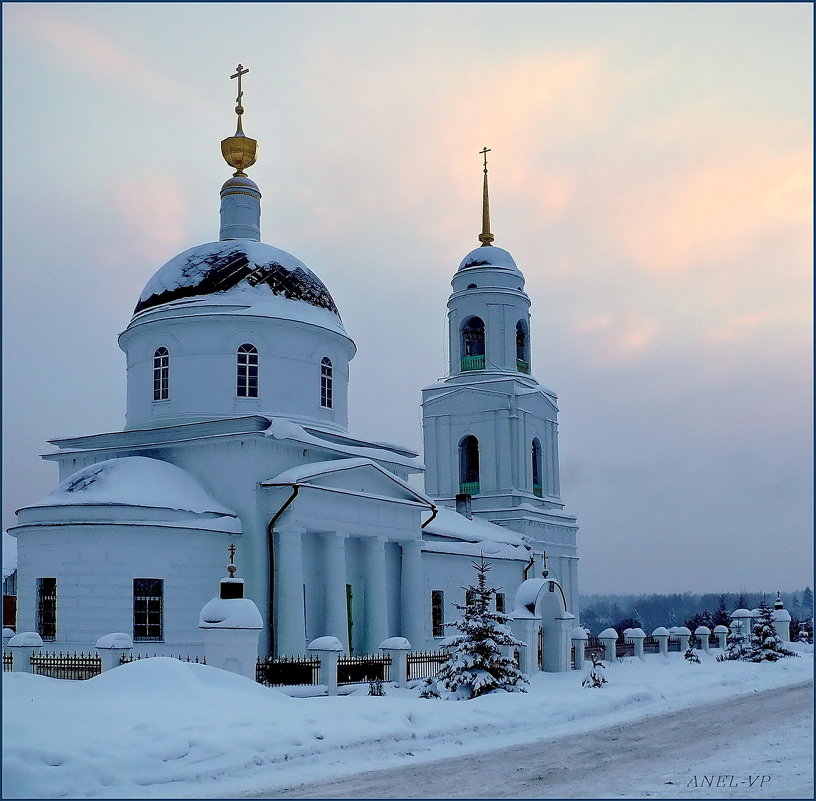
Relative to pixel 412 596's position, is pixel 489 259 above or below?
above

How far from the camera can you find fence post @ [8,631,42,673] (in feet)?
70.0

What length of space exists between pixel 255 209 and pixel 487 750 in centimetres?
2200

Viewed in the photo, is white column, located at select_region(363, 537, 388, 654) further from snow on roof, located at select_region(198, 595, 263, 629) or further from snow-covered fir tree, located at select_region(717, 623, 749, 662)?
snow-covered fir tree, located at select_region(717, 623, 749, 662)

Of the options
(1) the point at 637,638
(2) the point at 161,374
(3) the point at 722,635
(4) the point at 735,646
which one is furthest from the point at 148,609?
(3) the point at 722,635

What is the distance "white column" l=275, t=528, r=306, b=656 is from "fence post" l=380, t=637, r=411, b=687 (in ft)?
8.38

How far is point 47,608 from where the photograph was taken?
23.7 meters

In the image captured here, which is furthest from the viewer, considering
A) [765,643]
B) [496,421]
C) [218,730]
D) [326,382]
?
[496,421]

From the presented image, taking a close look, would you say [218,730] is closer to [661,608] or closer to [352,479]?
[352,479]

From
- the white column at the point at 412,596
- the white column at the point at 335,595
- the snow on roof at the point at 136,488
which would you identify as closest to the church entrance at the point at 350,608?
the white column at the point at 335,595

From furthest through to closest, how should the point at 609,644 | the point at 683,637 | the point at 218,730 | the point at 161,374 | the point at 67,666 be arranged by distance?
the point at 683,637 < the point at 609,644 < the point at 161,374 < the point at 67,666 < the point at 218,730

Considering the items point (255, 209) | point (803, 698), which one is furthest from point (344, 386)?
point (803, 698)

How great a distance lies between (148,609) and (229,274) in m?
10.3

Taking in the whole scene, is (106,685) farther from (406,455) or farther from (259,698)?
(406,455)

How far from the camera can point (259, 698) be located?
15289 mm
